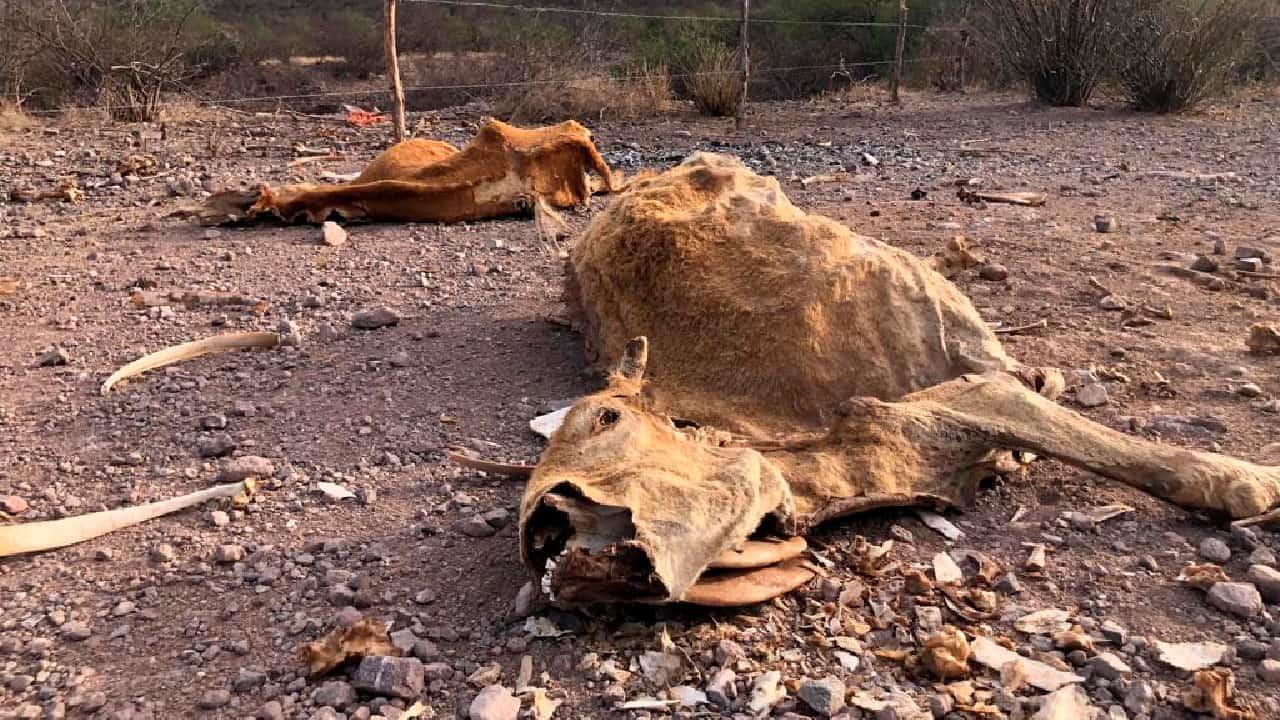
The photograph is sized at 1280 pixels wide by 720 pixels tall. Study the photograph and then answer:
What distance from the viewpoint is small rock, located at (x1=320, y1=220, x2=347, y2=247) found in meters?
5.88

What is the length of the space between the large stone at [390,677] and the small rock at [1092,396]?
2.46m

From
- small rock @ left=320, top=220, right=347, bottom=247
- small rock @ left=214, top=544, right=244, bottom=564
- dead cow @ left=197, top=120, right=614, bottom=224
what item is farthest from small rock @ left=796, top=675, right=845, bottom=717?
dead cow @ left=197, top=120, right=614, bottom=224

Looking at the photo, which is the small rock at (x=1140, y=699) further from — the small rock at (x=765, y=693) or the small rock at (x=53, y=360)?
the small rock at (x=53, y=360)

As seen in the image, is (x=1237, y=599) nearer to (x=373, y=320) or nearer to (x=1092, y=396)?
(x=1092, y=396)

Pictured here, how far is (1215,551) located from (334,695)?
213 centimetres

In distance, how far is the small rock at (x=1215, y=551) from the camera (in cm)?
259

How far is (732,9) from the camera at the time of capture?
27.5 metres

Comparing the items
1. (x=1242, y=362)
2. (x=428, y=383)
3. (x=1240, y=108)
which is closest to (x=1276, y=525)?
(x=1242, y=362)

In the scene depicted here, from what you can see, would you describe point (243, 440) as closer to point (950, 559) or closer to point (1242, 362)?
point (950, 559)

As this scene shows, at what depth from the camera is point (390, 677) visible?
216cm

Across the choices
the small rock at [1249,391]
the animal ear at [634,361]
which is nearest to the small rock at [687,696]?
the animal ear at [634,361]

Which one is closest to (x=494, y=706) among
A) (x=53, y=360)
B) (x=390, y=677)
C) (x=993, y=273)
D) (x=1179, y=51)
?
(x=390, y=677)

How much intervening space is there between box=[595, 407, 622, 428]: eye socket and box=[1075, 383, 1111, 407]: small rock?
75.4 inches

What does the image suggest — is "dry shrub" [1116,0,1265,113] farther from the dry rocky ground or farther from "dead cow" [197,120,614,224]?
"dead cow" [197,120,614,224]
